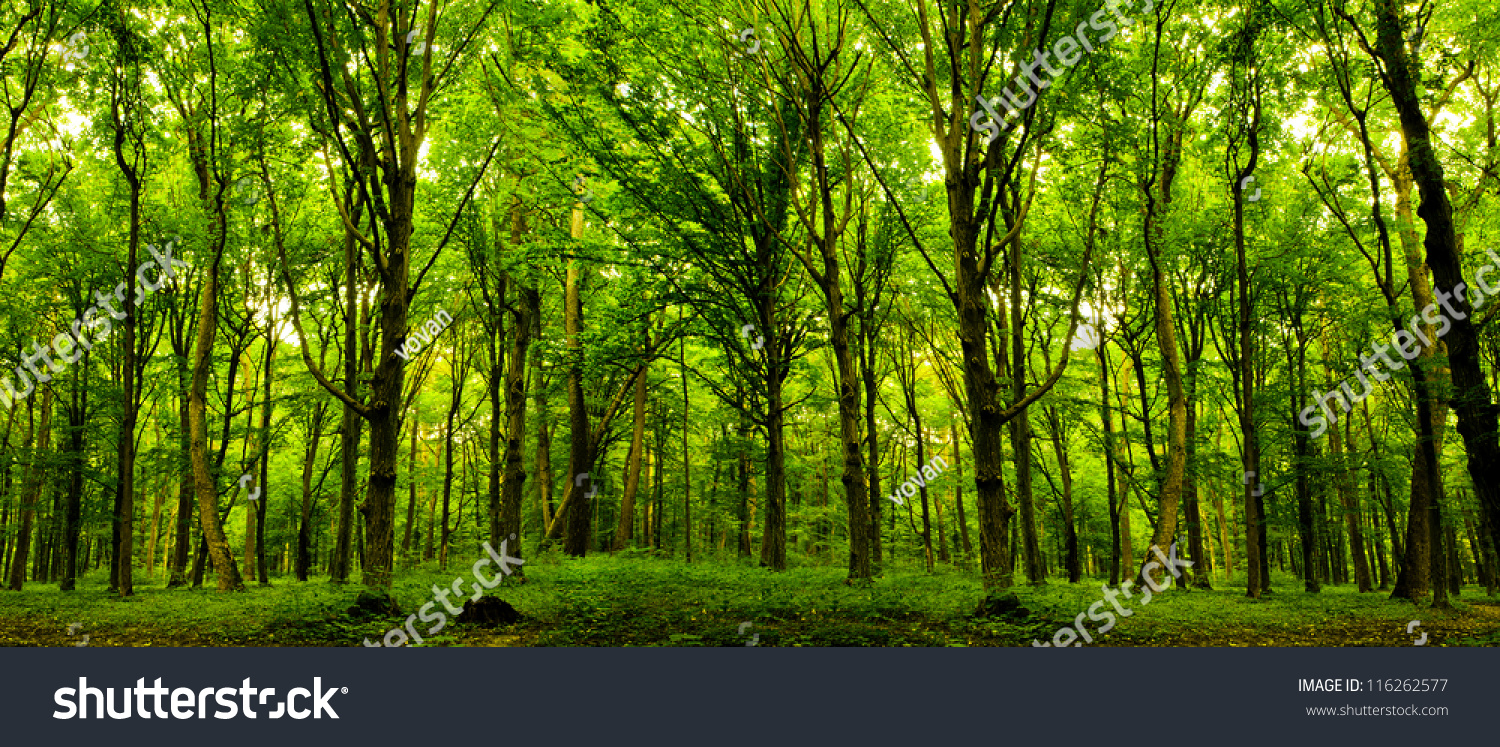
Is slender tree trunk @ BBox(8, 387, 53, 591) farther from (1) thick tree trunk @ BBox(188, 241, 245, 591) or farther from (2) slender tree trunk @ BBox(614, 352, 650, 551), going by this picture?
(2) slender tree trunk @ BBox(614, 352, 650, 551)

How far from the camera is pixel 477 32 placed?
935 cm

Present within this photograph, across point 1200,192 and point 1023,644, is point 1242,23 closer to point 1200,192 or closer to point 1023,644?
point 1200,192

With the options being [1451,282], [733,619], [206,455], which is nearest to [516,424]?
[733,619]

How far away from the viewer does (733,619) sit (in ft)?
26.1

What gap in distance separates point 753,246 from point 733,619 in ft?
28.7

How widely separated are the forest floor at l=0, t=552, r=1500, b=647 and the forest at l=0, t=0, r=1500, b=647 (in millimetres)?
110

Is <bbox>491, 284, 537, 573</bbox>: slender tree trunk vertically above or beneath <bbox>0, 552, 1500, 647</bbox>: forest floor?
above

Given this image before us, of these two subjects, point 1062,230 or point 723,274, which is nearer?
point 723,274

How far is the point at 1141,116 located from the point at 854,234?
270 inches

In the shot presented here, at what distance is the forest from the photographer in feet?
26.7

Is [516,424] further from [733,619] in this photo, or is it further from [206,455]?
[206,455]

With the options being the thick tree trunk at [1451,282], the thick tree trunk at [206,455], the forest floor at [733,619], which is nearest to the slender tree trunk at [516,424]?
the forest floor at [733,619]

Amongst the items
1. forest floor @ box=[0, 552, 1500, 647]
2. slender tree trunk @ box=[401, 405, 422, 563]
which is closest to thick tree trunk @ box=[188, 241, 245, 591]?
forest floor @ box=[0, 552, 1500, 647]

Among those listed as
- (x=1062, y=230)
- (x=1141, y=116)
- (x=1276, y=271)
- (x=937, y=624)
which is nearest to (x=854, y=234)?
(x=1062, y=230)
